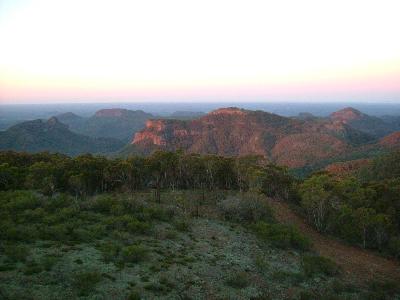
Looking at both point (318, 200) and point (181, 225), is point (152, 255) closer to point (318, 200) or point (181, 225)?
point (181, 225)

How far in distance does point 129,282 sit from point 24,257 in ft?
26.3

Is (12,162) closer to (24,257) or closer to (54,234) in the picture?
(54,234)

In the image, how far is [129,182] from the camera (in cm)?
6525

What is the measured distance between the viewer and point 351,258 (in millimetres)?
41094

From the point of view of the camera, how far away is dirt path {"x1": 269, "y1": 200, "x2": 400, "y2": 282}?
35.9 metres

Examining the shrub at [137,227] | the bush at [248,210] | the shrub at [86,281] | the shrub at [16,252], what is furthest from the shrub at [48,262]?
the bush at [248,210]

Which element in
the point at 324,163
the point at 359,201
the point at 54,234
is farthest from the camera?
the point at 324,163

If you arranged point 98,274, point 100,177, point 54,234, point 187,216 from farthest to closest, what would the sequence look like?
point 100,177 → point 187,216 → point 54,234 → point 98,274

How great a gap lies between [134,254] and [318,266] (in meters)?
17.5

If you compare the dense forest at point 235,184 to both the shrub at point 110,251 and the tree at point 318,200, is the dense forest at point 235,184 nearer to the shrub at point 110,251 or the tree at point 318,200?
the tree at point 318,200

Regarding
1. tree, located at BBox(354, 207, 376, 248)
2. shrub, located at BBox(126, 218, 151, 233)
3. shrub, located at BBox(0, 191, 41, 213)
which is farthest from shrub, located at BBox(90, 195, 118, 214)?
tree, located at BBox(354, 207, 376, 248)

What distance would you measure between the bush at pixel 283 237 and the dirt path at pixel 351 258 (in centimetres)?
244

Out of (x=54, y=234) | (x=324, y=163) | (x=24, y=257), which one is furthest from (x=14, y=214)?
(x=324, y=163)

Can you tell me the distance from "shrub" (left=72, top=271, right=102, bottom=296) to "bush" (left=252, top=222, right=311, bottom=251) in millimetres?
22435
